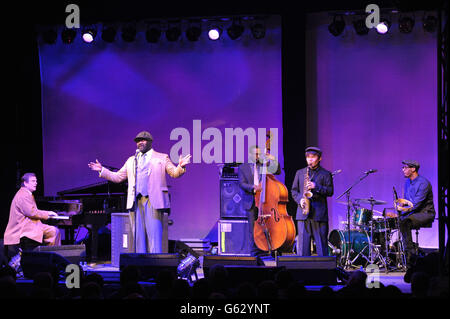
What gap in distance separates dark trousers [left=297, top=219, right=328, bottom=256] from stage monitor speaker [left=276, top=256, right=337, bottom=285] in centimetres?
114

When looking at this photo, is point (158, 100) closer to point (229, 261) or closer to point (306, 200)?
point (306, 200)

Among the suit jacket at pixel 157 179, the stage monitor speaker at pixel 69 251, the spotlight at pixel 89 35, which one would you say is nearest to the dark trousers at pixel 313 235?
the suit jacket at pixel 157 179

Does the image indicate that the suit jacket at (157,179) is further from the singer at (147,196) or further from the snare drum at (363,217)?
the snare drum at (363,217)

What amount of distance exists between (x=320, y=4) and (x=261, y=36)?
1204 mm

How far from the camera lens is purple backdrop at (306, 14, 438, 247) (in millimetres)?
10422

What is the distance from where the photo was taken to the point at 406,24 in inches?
395

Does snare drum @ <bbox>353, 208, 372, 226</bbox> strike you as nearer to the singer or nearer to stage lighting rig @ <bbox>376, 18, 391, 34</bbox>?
the singer

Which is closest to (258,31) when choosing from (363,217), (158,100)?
(158,100)

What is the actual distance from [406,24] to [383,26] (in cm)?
42

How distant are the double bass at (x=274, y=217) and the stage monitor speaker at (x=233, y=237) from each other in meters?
0.89

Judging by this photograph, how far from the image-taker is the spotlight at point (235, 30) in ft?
34.2

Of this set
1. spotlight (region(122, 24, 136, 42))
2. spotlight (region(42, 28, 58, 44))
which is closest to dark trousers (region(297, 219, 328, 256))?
spotlight (region(122, 24, 136, 42))
